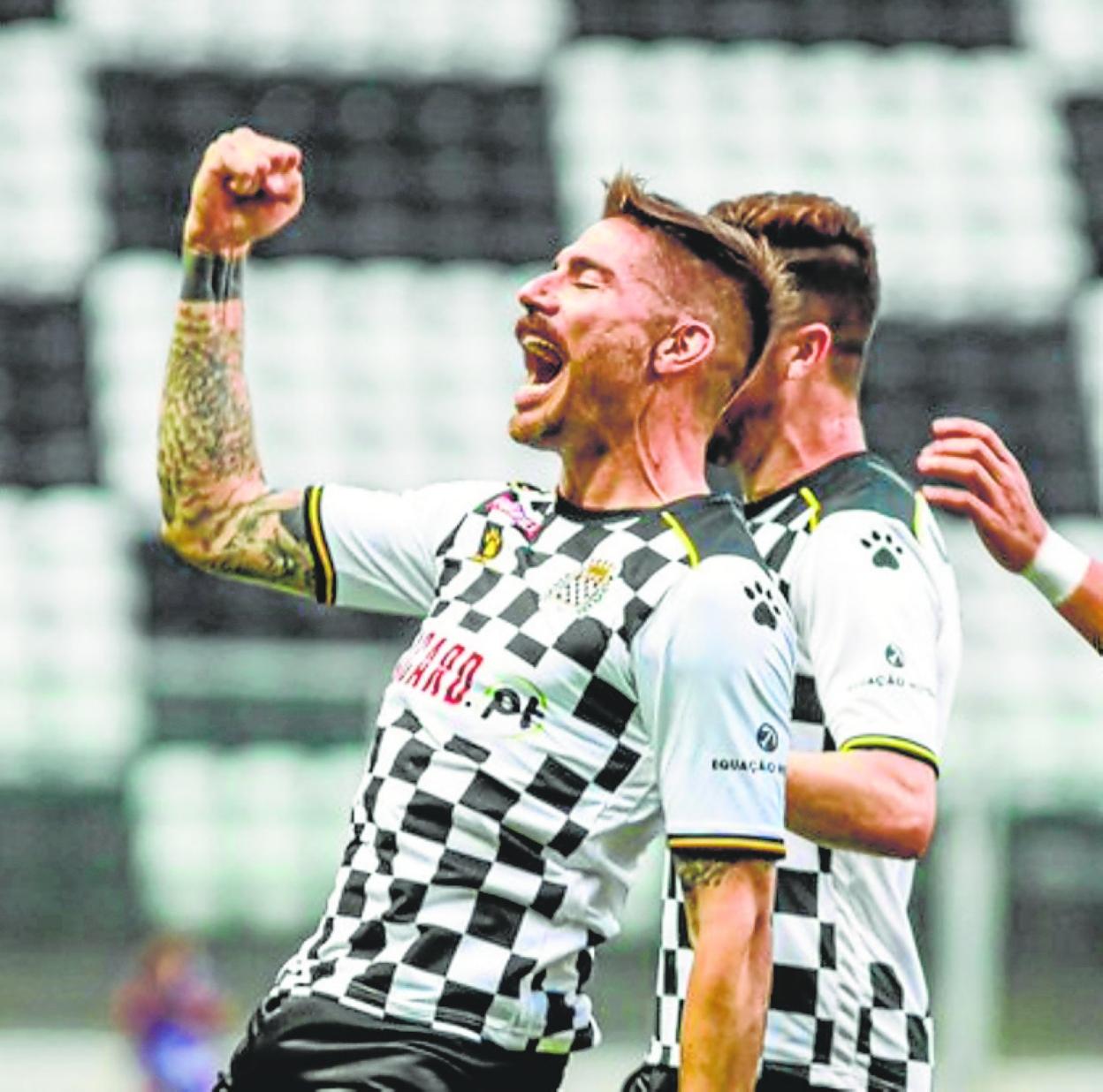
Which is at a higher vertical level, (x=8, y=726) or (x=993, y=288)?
(x=993, y=288)

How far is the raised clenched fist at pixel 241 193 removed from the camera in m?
3.42

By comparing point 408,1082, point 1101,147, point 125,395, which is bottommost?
point 408,1082

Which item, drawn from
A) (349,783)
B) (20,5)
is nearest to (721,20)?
(20,5)

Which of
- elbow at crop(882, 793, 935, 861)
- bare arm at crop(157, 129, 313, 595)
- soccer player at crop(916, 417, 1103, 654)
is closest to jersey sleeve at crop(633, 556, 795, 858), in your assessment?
elbow at crop(882, 793, 935, 861)

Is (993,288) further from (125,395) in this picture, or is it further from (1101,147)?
(125,395)

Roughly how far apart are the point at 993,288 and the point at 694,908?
32.6 feet

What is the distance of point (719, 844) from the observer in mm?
2992

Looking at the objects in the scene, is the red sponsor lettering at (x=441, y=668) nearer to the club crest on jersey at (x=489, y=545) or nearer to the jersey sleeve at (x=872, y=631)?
the club crest on jersey at (x=489, y=545)

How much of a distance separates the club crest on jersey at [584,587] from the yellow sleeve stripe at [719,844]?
28 centimetres

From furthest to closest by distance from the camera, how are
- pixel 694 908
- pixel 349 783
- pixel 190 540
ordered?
pixel 349 783 → pixel 190 540 → pixel 694 908

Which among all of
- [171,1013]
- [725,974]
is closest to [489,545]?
[725,974]

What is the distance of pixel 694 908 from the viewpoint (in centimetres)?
300

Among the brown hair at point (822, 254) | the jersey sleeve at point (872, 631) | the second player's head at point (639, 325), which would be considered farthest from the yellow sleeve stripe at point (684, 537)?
the brown hair at point (822, 254)

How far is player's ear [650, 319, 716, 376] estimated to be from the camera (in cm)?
330
